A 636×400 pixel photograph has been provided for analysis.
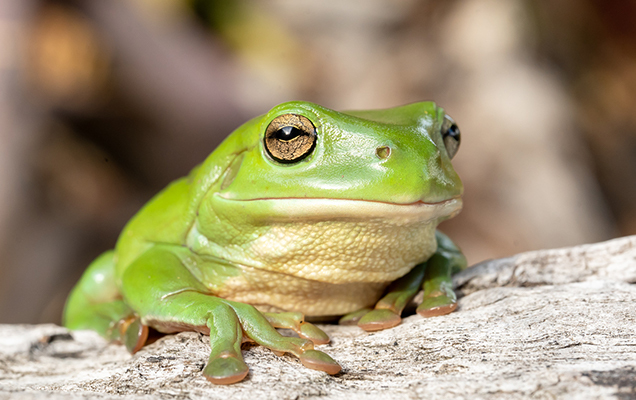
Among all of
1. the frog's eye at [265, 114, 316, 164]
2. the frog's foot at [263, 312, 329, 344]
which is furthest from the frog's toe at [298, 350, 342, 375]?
the frog's eye at [265, 114, 316, 164]

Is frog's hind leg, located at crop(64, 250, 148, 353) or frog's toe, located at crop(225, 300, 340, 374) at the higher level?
frog's toe, located at crop(225, 300, 340, 374)

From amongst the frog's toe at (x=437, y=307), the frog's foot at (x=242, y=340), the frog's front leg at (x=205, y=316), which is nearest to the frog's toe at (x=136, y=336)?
the frog's front leg at (x=205, y=316)

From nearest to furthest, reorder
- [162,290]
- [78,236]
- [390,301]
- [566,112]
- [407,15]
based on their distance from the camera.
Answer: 1. [162,290]
2. [390,301]
3. [78,236]
4. [566,112]
5. [407,15]

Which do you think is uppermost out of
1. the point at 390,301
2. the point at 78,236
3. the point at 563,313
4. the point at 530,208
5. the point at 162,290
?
the point at 530,208

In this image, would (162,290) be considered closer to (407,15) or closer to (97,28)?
(97,28)

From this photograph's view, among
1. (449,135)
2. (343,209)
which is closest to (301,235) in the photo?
(343,209)

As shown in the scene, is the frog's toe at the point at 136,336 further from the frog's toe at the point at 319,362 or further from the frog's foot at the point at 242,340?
the frog's toe at the point at 319,362

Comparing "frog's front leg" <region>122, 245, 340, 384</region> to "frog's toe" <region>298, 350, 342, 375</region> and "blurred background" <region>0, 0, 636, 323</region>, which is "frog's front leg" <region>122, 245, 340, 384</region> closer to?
"frog's toe" <region>298, 350, 342, 375</region>

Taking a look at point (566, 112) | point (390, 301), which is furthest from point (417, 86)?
point (390, 301)
